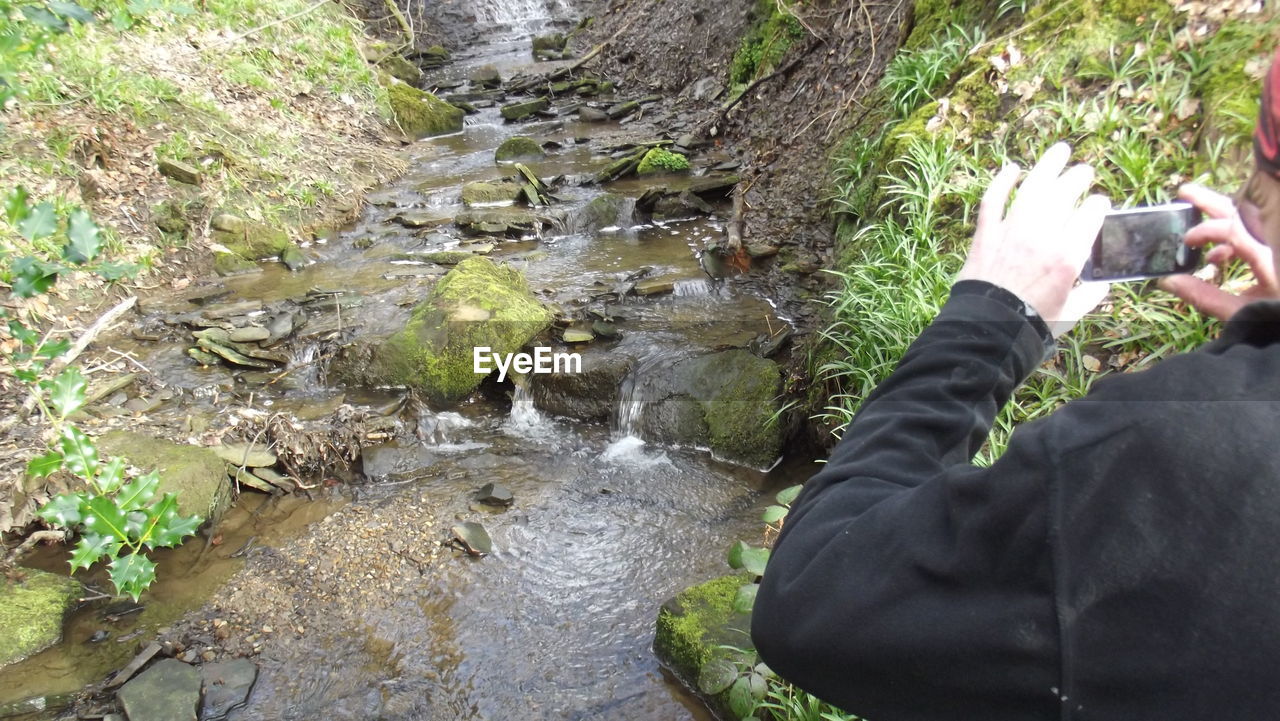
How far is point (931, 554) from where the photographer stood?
0.89m

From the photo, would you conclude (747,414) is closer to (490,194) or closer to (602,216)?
(602,216)

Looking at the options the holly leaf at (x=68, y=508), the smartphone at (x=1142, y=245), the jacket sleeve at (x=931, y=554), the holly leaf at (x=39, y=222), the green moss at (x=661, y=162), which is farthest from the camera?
the green moss at (x=661, y=162)

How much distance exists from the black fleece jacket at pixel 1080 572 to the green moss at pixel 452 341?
4.31 metres

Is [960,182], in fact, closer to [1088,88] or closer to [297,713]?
[1088,88]

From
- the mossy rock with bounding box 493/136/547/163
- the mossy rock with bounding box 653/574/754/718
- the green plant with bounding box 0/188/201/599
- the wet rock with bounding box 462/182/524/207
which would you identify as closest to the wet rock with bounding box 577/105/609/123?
the mossy rock with bounding box 493/136/547/163

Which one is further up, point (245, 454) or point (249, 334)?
point (249, 334)

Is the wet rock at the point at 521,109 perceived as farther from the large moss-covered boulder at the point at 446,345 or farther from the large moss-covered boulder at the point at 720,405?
the large moss-covered boulder at the point at 720,405

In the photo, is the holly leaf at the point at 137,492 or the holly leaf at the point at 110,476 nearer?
the holly leaf at the point at 110,476

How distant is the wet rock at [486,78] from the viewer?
14.2 metres

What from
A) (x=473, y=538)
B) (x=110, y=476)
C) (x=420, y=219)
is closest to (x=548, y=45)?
(x=420, y=219)

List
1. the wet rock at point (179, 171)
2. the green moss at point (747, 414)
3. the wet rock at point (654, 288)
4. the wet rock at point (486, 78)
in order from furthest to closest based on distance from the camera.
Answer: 1. the wet rock at point (486, 78)
2. the wet rock at point (179, 171)
3. the wet rock at point (654, 288)
4. the green moss at point (747, 414)

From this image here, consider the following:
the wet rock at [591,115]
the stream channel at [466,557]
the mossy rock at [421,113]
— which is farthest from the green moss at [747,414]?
the mossy rock at [421,113]

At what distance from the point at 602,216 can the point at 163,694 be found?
5.72 m
